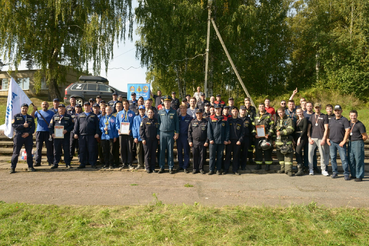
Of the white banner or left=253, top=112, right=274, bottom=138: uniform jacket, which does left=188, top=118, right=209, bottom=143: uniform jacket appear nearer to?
left=253, top=112, right=274, bottom=138: uniform jacket

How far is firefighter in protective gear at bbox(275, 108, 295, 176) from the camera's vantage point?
750 centimetres

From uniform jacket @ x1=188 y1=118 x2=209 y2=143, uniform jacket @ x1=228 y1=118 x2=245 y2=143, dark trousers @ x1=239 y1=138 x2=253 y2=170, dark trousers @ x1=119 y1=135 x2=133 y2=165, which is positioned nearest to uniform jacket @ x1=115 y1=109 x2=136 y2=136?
dark trousers @ x1=119 y1=135 x2=133 y2=165

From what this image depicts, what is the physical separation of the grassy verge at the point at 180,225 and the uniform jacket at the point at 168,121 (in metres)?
3.26

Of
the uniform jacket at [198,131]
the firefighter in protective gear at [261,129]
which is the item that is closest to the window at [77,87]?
the uniform jacket at [198,131]

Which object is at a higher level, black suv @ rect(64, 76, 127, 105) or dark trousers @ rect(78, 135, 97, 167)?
black suv @ rect(64, 76, 127, 105)

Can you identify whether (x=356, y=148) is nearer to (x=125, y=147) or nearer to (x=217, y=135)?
(x=217, y=135)

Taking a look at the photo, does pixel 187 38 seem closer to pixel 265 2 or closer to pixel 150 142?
pixel 265 2

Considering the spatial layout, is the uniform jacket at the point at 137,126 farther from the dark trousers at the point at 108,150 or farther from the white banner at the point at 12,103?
the white banner at the point at 12,103

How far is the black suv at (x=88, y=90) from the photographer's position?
655 inches

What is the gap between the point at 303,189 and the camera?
6121 millimetres

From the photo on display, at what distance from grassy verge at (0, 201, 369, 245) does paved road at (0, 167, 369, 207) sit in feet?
1.57

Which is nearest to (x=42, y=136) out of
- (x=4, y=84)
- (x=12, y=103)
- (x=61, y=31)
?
(x=12, y=103)

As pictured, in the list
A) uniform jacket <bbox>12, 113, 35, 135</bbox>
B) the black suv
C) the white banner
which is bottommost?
uniform jacket <bbox>12, 113, 35, 135</bbox>

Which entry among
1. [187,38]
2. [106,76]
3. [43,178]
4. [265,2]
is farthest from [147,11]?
[43,178]
